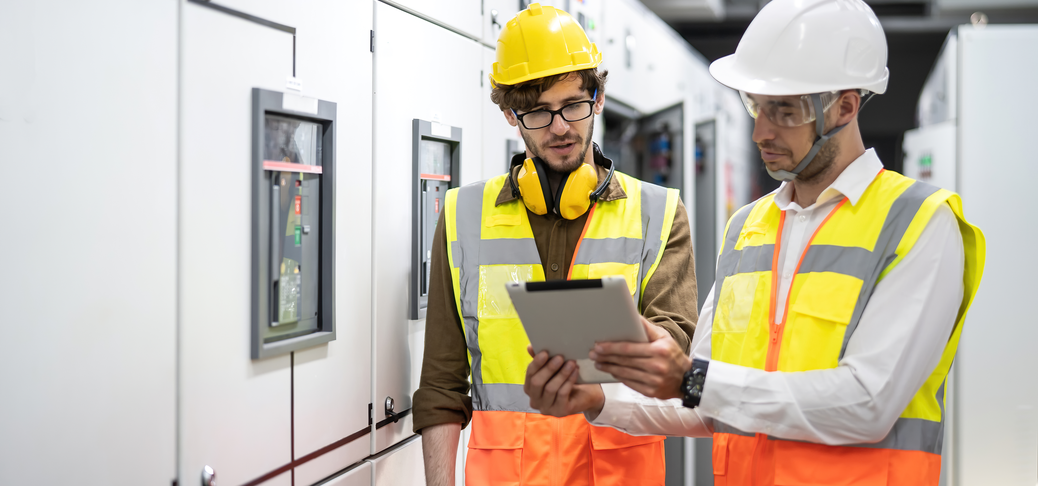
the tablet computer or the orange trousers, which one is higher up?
the tablet computer

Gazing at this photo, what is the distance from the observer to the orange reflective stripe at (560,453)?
5.61ft

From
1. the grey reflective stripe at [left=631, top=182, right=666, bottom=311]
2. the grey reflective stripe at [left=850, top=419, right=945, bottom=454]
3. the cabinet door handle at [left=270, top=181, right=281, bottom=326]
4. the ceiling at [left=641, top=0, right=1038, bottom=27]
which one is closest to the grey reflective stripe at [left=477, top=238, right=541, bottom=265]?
the grey reflective stripe at [left=631, top=182, right=666, bottom=311]

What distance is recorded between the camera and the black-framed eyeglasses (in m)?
1.85

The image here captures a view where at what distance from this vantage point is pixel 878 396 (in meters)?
1.21

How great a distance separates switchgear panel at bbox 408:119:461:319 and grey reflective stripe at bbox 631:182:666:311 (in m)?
0.63

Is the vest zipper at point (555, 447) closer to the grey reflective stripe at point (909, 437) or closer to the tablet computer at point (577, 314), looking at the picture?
the tablet computer at point (577, 314)

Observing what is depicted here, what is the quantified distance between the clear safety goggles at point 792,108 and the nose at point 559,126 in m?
0.50

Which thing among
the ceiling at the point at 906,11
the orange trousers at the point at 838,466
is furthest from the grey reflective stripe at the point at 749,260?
the ceiling at the point at 906,11

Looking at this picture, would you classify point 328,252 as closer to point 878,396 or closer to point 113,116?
point 113,116

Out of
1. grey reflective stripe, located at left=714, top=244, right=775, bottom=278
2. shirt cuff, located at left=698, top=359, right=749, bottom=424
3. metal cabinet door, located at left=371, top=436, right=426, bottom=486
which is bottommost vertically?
metal cabinet door, located at left=371, top=436, right=426, bottom=486

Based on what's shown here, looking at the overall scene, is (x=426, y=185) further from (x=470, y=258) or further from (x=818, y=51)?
(x=818, y=51)

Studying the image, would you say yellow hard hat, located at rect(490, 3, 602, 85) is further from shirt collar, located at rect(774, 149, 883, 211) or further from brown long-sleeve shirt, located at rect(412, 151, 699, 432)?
shirt collar, located at rect(774, 149, 883, 211)

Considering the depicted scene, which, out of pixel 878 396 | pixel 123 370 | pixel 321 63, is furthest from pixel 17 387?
pixel 878 396

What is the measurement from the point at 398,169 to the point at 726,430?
3.76 ft
